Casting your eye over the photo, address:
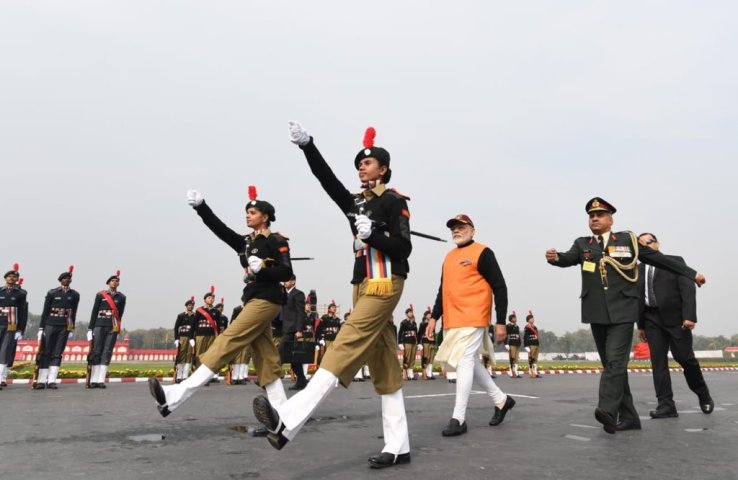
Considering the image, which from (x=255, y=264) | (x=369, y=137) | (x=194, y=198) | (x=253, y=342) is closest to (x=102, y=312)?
(x=194, y=198)

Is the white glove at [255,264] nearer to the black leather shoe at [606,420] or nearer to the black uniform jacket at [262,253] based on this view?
the black uniform jacket at [262,253]

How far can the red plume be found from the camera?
3.84 metres

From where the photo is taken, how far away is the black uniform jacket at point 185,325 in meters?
14.4

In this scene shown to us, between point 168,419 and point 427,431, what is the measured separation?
8.75 ft

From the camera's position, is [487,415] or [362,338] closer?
[362,338]

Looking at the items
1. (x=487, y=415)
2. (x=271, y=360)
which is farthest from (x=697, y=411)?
(x=271, y=360)

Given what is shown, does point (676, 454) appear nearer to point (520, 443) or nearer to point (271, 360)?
point (520, 443)

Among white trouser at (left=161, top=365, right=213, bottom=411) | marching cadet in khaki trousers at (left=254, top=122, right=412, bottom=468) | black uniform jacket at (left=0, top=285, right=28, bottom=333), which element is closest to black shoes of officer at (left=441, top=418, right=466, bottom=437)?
marching cadet in khaki trousers at (left=254, top=122, right=412, bottom=468)

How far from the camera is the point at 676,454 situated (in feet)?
12.1

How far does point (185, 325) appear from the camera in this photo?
14.6m

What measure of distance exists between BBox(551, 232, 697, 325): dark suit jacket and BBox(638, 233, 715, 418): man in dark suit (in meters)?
1.07

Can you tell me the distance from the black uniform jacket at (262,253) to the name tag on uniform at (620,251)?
3.12 meters

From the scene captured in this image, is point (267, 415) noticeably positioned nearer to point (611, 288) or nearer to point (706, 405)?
point (611, 288)

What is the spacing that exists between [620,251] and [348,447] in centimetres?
319
